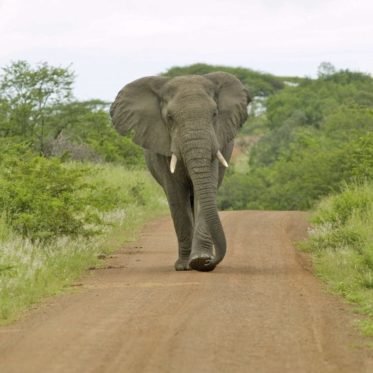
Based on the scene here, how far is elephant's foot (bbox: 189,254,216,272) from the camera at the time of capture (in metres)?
13.2

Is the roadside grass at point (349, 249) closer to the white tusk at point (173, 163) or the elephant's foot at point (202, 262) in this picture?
the elephant's foot at point (202, 262)

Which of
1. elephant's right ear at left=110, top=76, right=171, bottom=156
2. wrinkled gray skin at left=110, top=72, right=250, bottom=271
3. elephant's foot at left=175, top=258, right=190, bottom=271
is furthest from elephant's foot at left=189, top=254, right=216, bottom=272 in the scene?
elephant's right ear at left=110, top=76, right=171, bottom=156

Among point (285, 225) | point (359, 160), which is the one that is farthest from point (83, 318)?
point (359, 160)

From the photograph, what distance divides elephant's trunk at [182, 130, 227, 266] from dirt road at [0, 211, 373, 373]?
408mm

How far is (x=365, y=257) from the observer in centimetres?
1234

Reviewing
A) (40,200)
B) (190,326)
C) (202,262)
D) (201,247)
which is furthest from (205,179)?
(190,326)

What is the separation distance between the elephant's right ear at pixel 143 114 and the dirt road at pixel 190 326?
1.48 m

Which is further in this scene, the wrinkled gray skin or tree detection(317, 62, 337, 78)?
tree detection(317, 62, 337, 78)

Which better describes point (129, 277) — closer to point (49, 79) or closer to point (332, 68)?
point (49, 79)

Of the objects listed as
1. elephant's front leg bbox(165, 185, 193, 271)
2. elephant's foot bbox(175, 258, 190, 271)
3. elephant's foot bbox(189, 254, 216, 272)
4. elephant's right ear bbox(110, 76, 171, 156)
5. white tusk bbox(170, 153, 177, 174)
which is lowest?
elephant's foot bbox(175, 258, 190, 271)

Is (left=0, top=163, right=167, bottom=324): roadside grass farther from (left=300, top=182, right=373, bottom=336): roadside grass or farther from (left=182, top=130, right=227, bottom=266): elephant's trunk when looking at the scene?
(left=300, top=182, right=373, bottom=336): roadside grass

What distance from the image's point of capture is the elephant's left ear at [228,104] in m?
14.1

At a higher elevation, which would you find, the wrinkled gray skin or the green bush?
the wrinkled gray skin

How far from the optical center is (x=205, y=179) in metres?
13.1
